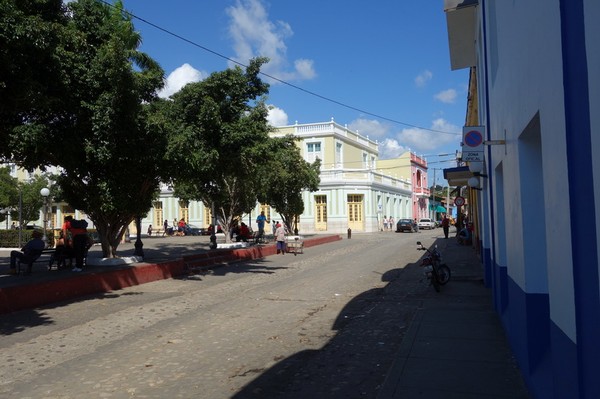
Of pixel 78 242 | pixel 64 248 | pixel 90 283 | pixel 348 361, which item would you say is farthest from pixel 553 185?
pixel 64 248

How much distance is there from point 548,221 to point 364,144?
58617mm

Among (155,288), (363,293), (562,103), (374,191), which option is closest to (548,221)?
(562,103)

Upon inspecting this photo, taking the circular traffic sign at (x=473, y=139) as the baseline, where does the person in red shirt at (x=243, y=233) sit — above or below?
below

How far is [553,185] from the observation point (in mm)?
Answer: 3418

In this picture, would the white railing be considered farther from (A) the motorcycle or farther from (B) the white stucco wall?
(B) the white stucco wall

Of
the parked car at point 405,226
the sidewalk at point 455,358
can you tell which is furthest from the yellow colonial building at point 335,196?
the sidewalk at point 455,358

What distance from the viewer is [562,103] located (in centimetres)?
305

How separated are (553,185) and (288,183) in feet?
98.1

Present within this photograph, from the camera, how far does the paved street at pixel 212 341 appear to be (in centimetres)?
564

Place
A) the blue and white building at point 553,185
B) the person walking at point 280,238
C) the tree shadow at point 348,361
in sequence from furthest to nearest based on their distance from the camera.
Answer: the person walking at point 280,238
the tree shadow at point 348,361
the blue and white building at point 553,185

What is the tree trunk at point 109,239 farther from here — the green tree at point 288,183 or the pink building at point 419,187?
the pink building at point 419,187

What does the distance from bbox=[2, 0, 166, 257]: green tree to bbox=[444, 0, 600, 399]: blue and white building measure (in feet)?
27.9

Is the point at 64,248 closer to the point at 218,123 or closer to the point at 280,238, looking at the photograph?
the point at 218,123

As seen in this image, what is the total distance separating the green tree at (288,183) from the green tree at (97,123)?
1746 cm
